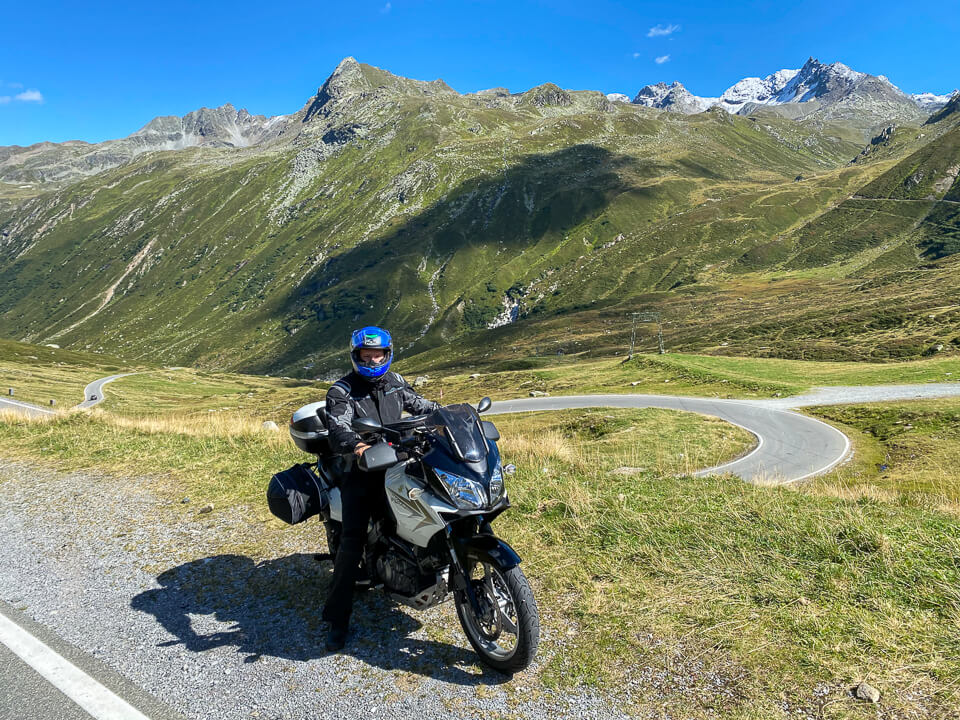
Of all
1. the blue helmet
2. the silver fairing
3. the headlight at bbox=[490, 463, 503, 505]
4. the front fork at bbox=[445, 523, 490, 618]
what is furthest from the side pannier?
the headlight at bbox=[490, 463, 503, 505]

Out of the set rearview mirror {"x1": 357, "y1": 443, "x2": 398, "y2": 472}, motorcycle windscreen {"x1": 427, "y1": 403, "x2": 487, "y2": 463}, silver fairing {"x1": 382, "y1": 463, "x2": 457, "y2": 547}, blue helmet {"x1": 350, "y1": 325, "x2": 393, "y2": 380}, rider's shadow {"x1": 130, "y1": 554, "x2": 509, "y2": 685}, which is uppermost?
blue helmet {"x1": 350, "y1": 325, "x2": 393, "y2": 380}

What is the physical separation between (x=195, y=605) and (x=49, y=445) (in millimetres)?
11839

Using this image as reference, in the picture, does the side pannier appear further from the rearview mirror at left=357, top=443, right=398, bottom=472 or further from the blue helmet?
the rearview mirror at left=357, top=443, right=398, bottom=472

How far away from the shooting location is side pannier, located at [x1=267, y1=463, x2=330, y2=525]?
630 cm

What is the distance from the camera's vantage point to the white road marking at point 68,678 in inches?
179

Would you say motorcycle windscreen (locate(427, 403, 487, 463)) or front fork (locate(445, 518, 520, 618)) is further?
motorcycle windscreen (locate(427, 403, 487, 463))

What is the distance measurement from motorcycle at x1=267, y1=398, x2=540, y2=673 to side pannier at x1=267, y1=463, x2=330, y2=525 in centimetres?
89

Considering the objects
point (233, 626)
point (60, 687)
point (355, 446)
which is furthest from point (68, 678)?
point (355, 446)

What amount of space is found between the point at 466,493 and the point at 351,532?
1.66 m

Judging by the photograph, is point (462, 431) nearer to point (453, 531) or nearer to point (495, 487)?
point (495, 487)

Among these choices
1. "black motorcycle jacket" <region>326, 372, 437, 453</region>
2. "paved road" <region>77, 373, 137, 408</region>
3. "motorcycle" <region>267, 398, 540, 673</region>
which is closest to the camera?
"motorcycle" <region>267, 398, 540, 673</region>

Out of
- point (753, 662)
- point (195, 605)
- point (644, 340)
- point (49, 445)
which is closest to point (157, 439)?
point (49, 445)

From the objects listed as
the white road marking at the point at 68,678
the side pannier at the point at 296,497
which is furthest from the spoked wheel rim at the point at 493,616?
the white road marking at the point at 68,678

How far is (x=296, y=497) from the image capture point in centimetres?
634
